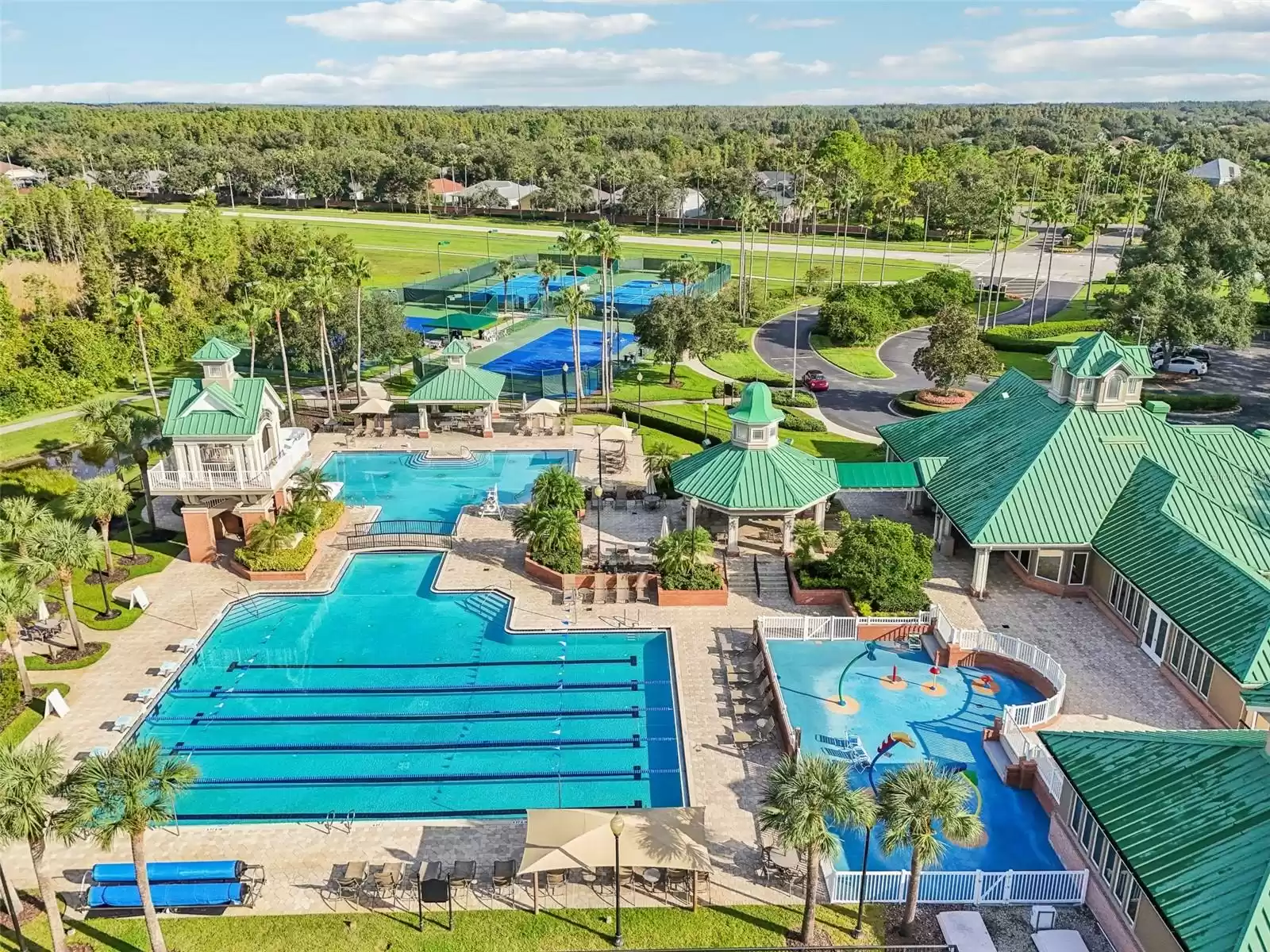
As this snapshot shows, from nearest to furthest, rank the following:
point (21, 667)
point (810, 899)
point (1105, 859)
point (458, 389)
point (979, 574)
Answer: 1. point (810, 899)
2. point (1105, 859)
3. point (21, 667)
4. point (979, 574)
5. point (458, 389)

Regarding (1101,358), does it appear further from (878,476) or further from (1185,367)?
(1185,367)

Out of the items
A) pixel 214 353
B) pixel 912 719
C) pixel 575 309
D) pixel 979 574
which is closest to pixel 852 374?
pixel 575 309

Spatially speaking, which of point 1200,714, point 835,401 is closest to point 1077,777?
point 1200,714

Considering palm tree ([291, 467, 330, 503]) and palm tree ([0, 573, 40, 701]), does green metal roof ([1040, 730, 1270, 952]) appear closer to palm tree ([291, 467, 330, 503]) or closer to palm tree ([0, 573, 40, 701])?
palm tree ([0, 573, 40, 701])

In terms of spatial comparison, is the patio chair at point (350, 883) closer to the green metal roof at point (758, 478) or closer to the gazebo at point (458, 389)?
the green metal roof at point (758, 478)

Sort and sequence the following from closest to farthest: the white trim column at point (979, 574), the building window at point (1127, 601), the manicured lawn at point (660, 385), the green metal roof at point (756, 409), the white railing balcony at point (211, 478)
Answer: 1. the building window at point (1127, 601)
2. the white trim column at point (979, 574)
3. the green metal roof at point (756, 409)
4. the white railing balcony at point (211, 478)
5. the manicured lawn at point (660, 385)

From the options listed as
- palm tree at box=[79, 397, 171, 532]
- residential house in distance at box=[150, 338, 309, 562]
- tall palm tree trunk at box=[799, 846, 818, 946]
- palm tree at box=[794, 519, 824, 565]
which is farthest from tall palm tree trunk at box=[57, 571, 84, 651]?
palm tree at box=[794, 519, 824, 565]

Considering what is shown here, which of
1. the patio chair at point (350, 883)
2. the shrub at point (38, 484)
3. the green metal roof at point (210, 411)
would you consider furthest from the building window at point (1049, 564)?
the shrub at point (38, 484)
